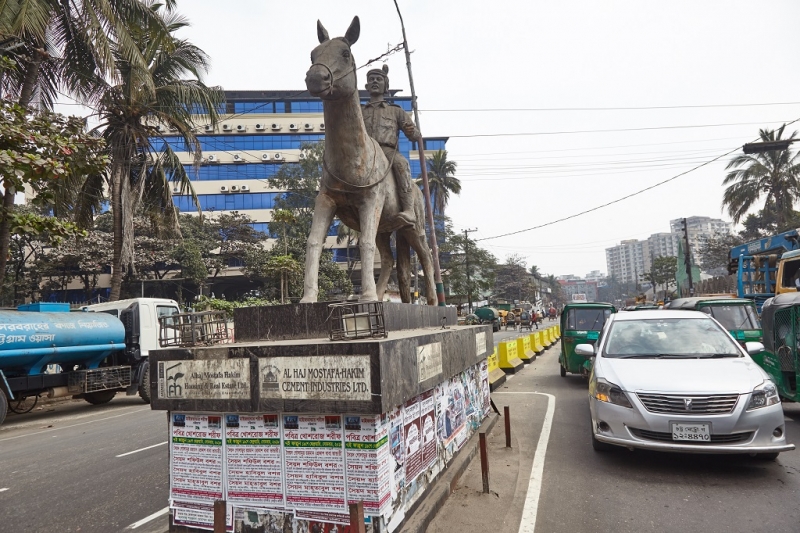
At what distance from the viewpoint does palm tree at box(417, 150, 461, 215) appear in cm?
4194

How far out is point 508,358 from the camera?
14938 millimetres

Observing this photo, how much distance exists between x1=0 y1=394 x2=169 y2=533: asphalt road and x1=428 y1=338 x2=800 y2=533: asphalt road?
111 inches

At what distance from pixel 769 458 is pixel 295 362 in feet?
16.4

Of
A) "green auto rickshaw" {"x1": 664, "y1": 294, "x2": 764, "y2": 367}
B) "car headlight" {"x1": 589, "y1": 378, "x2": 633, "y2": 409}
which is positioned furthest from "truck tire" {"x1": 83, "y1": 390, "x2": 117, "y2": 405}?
"green auto rickshaw" {"x1": 664, "y1": 294, "x2": 764, "y2": 367}

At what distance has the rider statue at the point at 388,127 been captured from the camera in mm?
6453

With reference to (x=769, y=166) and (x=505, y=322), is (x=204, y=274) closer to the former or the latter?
(x=505, y=322)

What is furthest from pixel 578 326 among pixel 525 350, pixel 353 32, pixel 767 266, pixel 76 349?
pixel 76 349

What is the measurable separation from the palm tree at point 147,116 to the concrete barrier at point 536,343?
13715 millimetres

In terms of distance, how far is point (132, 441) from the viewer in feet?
26.5

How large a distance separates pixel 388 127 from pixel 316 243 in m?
2.28

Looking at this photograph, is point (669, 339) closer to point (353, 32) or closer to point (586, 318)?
point (353, 32)

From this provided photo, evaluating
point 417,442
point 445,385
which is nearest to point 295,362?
point 417,442

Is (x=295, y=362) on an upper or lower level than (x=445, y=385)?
upper

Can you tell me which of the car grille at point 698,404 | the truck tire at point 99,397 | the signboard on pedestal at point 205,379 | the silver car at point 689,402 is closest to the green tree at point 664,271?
the truck tire at point 99,397
